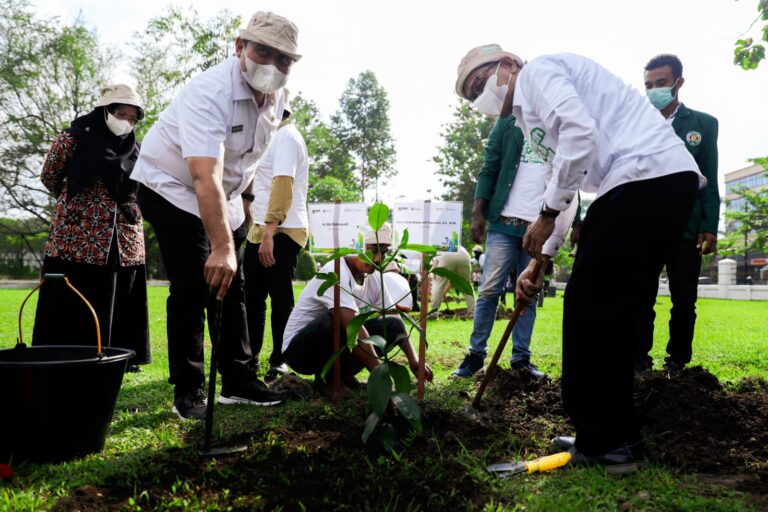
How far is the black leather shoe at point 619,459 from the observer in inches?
86.3

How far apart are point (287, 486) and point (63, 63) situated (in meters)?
29.6

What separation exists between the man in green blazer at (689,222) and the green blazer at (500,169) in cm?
102

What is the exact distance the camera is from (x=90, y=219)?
400 cm

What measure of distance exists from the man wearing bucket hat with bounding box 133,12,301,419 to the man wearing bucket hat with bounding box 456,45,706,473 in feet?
4.58

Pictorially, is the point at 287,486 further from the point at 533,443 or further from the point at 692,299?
the point at 692,299

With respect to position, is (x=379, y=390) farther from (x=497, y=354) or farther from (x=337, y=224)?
(x=337, y=224)

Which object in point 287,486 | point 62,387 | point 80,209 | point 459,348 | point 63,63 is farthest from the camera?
point 63,63

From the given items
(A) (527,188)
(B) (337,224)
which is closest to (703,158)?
(A) (527,188)

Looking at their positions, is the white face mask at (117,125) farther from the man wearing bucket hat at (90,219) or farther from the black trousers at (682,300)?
the black trousers at (682,300)

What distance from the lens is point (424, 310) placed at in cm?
311

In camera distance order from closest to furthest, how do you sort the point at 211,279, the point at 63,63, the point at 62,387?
the point at 62,387, the point at 211,279, the point at 63,63

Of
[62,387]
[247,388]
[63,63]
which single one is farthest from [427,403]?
[63,63]

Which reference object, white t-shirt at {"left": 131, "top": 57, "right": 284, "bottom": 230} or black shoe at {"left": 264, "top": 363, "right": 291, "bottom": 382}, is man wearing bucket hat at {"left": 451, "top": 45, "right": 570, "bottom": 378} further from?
white t-shirt at {"left": 131, "top": 57, "right": 284, "bottom": 230}

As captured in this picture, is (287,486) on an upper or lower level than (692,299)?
lower
